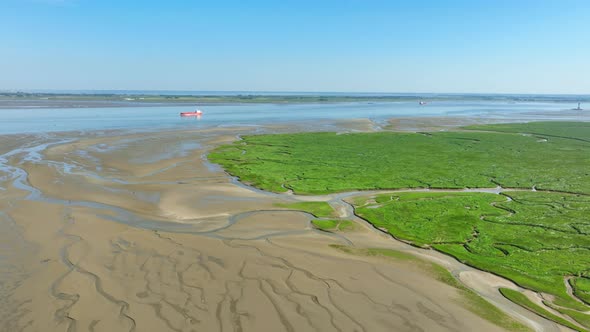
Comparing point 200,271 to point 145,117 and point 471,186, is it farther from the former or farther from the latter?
point 145,117

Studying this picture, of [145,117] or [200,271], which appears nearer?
[200,271]

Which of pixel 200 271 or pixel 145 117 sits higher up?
pixel 145 117

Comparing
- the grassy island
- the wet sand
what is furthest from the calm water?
the wet sand

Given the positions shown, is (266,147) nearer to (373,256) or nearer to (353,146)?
Answer: (353,146)

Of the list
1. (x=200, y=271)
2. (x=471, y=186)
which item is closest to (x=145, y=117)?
(x=471, y=186)

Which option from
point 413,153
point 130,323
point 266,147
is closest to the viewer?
point 130,323

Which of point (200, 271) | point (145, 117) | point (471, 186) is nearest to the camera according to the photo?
point (200, 271)

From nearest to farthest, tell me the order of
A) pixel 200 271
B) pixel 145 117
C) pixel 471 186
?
pixel 200 271 → pixel 471 186 → pixel 145 117

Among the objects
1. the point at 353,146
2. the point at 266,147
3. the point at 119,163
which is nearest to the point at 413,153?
the point at 353,146
